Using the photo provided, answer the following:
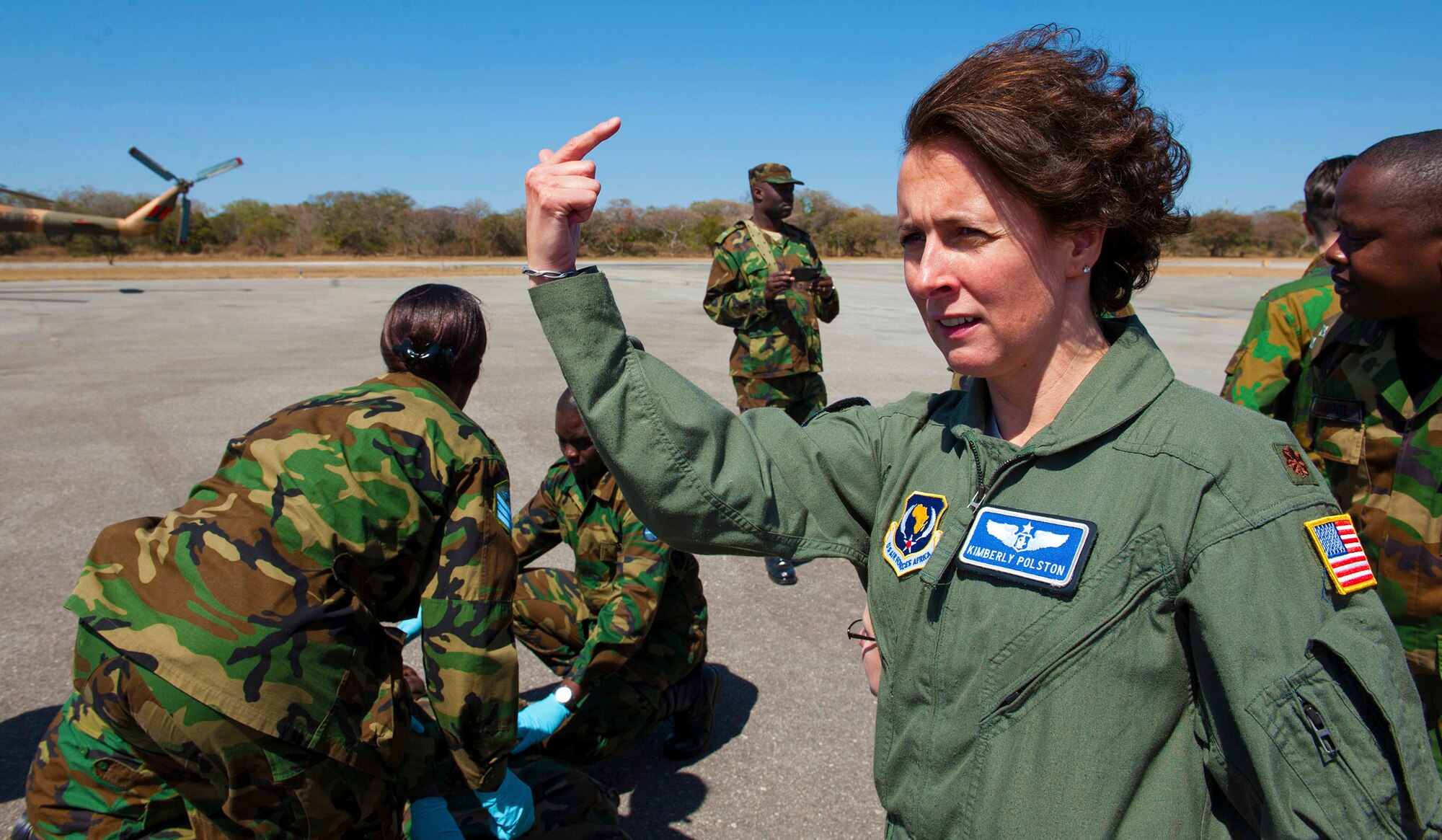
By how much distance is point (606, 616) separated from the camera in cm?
310

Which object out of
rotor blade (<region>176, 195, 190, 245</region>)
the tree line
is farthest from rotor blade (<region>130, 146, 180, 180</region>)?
the tree line

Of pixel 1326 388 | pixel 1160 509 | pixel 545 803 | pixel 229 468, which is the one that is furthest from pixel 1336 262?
pixel 229 468

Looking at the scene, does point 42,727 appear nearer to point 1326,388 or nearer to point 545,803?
point 545,803

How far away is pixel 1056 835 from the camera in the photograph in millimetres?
1212

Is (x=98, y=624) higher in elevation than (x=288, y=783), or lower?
higher

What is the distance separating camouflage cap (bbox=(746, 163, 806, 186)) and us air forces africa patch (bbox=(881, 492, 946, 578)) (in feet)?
17.3

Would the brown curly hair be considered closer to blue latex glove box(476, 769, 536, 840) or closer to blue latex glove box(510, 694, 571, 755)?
blue latex glove box(476, 769, 536, 840)

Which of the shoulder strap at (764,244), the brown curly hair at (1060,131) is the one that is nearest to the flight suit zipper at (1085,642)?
the brown curly hair at (1060,131)

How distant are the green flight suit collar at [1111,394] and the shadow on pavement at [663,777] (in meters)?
2.17

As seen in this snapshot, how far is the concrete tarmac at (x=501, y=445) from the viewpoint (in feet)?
10.5

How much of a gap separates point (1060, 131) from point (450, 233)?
55133 mm

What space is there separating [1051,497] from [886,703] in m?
0.42

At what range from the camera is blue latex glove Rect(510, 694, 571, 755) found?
284 centimetres

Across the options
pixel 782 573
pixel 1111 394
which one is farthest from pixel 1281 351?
pixel 782 573
